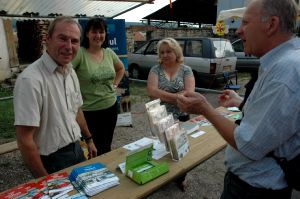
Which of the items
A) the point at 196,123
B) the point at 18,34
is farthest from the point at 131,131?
the point at 18,34

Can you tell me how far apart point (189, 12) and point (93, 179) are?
1170 inches

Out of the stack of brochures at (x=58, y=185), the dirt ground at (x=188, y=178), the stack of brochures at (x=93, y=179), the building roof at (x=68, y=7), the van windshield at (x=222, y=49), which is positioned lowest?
the dirt ground at (x=188, y=178)

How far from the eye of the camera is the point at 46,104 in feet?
5.77

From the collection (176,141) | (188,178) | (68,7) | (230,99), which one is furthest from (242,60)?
(176,141)

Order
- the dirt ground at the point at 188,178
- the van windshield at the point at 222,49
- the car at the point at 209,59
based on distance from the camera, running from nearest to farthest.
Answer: the dirt ground at the point at 188,178, the car at the point at 209,59, the van windshield at the point at 222,49

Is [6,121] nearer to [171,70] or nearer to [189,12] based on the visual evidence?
[171,70]

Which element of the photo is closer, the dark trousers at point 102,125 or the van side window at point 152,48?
the dark trousers at point 102,125

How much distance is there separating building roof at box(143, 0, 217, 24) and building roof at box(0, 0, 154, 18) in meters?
20.3

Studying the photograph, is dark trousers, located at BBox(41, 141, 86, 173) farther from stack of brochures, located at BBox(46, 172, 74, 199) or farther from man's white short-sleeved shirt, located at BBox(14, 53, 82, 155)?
stack of brochures, located at BBox(46, 172, 74, 199)

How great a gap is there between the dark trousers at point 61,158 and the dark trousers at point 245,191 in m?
1.10

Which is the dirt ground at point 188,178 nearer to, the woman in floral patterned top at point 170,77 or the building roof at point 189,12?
the woman in floral patterned top at point 170,77

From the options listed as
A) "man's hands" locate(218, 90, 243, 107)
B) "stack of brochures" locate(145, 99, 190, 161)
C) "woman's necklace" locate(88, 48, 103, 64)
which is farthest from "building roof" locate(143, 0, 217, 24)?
"stack of brochures" locate(145, 99, 190, 161)

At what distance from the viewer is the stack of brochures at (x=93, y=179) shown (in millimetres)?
1548

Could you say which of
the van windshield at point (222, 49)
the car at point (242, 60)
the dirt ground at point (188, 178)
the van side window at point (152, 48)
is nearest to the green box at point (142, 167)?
the dirt ground at point (188, 178)
